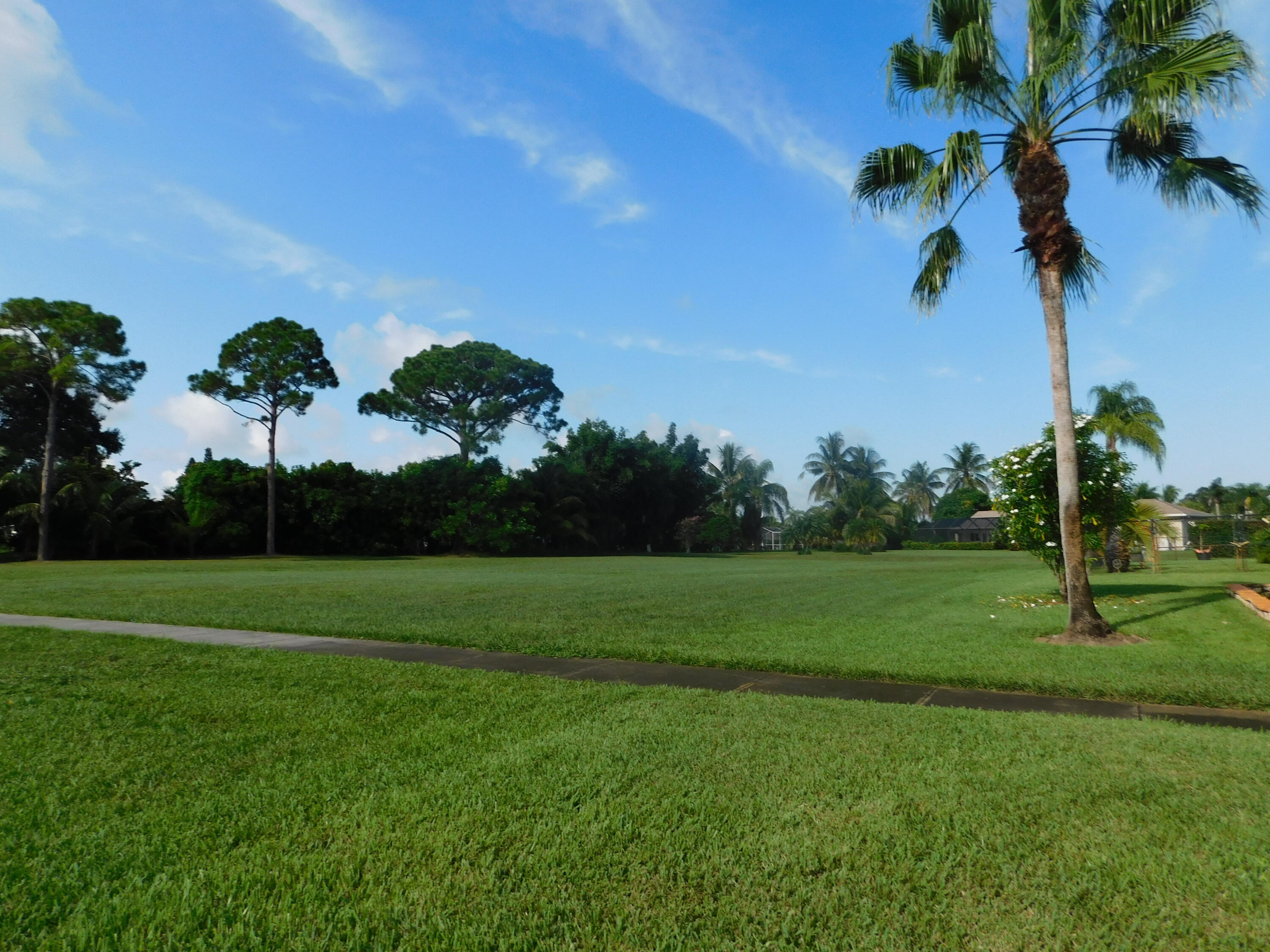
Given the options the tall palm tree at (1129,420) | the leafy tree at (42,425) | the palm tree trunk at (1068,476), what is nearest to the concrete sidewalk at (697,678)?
the palm tree trunk at (1068,476)

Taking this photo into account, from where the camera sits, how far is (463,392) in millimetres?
50219

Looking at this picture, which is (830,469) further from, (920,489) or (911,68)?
(911,68)

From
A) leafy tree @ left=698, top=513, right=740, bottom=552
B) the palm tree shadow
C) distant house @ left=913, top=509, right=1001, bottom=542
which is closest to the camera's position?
the palm tree shadow

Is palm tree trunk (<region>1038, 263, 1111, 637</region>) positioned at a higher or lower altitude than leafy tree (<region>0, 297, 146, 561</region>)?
lower

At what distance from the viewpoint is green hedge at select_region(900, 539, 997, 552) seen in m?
64.6

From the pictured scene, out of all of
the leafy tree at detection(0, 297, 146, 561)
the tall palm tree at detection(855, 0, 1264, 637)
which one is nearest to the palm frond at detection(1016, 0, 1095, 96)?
the tall palm tree at detection(855, 0, 1264, 637)

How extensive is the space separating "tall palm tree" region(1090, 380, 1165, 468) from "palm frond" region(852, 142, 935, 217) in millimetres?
18723

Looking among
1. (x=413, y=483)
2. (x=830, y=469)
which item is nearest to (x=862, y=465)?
(x=830, y=469)

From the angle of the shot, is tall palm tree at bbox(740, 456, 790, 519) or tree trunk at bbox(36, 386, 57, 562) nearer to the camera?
tree trunk at bbox(36, 386, 57, 562)

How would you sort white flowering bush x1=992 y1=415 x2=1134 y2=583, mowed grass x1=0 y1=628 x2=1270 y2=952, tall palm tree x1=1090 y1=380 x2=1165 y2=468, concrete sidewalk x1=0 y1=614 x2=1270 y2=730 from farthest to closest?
tall palm tree x1=1090 y1=380 x2=1165 y2=468, white flowering bush x1=992 y1=415 x2=1134 y2=583, concrete sidewalk x1=0 y1=614 x2=1270 y2=730, mowed grass x1=0 y1=628 x2=1270 y2=952

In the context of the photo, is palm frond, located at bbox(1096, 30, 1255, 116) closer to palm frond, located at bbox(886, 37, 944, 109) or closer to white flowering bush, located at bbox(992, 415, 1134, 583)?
palm frond, located at bbox(886, 37, 944, 109)

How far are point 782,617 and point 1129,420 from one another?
72.9ft

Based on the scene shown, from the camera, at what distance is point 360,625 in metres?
10.0

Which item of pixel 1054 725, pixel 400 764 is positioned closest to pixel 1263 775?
pixel 1054 725
